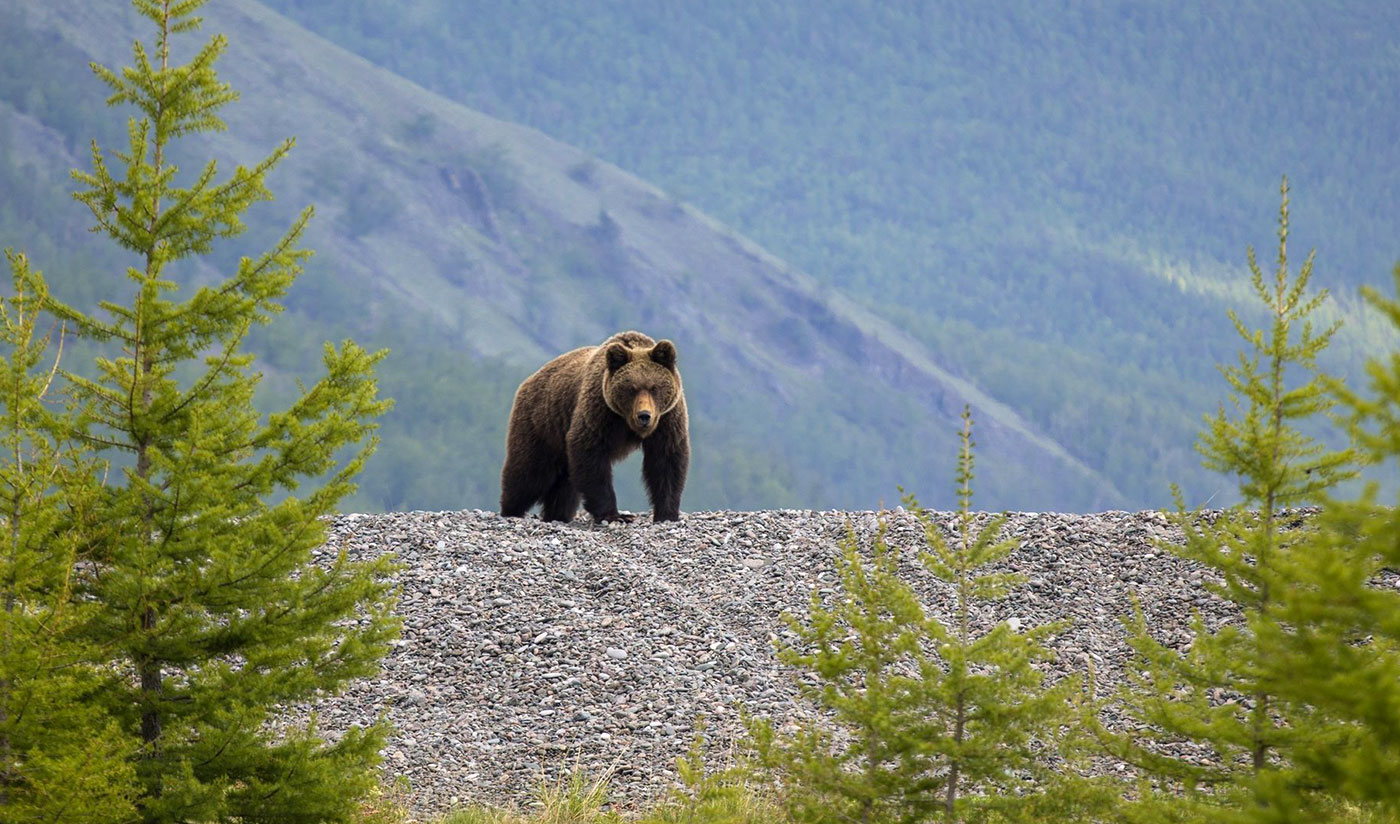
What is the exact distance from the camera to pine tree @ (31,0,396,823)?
5.14m

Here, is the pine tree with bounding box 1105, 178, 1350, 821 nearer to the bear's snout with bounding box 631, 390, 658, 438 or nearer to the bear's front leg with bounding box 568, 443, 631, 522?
the bear's snout with bounding box 631, 390, 658, 438

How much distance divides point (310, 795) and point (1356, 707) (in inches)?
151

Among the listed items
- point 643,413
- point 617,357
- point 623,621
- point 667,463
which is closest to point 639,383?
point 617,357

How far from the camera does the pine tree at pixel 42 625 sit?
14.9 feet

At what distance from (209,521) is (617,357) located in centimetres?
610

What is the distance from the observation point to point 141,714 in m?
5.31

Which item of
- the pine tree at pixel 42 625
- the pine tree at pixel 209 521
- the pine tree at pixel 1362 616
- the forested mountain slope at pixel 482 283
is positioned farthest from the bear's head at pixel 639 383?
the forested mountain slope at pixel 482 283

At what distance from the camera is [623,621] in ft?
31.1

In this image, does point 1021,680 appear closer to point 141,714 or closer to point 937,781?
point 937,781

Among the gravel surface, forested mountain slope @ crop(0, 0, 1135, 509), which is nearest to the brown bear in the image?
the gravel surface

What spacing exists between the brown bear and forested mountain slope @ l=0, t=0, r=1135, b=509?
9332 cm

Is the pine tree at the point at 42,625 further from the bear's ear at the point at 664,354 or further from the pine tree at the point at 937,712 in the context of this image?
the bear's ear at the point at 664,354

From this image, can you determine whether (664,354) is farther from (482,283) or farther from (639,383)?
(482,283)

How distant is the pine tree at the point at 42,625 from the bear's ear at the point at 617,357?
6061 mm
